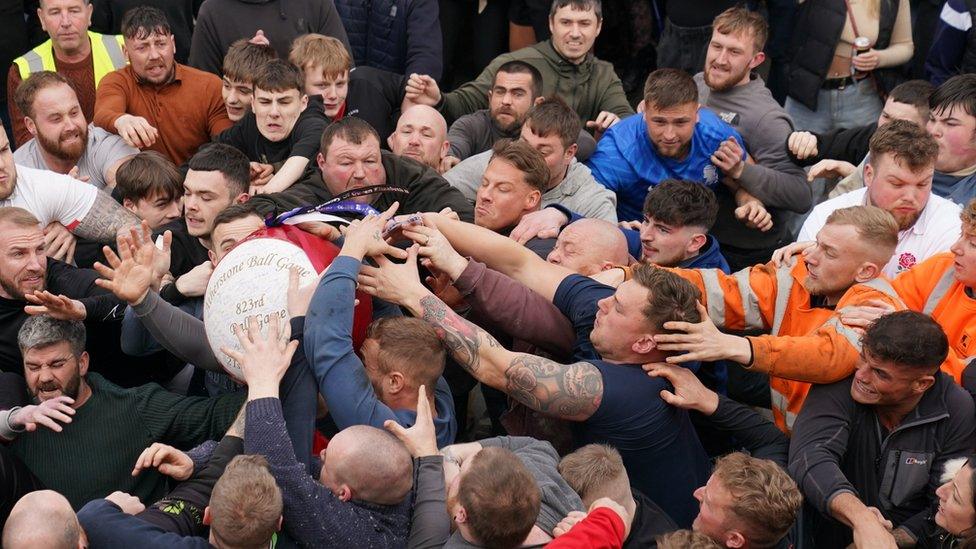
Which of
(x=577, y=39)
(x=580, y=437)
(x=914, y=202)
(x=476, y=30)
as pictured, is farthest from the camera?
(x=476, y=30)

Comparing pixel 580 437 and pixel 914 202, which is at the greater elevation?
pixel 914 202

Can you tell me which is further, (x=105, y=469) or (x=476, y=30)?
(x=476, y=30)

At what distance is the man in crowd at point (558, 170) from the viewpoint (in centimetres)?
739

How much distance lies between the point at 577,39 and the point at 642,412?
4.28m

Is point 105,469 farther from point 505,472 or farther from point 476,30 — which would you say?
point 476,30

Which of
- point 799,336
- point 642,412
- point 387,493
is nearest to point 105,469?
point 387,493

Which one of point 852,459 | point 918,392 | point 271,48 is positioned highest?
point 271,48

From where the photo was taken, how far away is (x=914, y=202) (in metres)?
6.52

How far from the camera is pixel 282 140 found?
25.4 ft

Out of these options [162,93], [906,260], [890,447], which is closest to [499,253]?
[890,447]

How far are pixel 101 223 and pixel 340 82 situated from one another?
2120mm

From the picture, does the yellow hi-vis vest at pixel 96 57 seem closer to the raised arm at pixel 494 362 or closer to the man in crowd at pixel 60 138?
the man in crowd at pixel 60 138

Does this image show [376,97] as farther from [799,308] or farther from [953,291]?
[953,291]

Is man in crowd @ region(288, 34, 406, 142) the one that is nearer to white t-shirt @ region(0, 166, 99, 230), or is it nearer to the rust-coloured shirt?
the rust-coloured shirt
